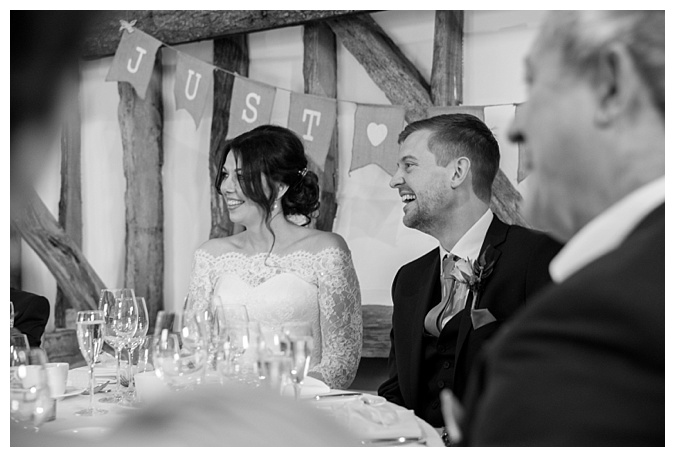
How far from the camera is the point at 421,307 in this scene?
2.39 m

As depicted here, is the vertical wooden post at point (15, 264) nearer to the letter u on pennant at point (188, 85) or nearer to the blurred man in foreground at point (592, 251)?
the letter u on pennant at point (188, 85)

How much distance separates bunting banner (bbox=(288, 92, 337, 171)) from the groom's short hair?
0.99 metres

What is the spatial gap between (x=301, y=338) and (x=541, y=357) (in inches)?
35.9

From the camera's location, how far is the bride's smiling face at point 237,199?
308 cm

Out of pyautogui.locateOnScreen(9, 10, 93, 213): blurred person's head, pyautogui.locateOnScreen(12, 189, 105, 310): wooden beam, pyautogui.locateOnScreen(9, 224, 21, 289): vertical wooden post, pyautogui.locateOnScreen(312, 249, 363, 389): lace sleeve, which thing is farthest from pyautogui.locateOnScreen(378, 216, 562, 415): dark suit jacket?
pyautogui.locateOnScreen(9, 224, 21, 289): vertical wooden post

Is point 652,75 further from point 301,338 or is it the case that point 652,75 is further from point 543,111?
point 301,338

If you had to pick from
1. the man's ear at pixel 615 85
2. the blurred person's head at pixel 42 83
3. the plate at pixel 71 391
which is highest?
the man's ear at pixel 615 85

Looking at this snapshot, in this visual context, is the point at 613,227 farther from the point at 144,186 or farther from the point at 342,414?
the point at 144,186

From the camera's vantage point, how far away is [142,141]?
4.11 metres

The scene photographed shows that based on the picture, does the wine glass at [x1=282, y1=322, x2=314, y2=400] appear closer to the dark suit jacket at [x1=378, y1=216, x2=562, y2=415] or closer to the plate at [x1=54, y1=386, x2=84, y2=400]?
the plate at [x1=54, y1=386, x2=84, y2=400]

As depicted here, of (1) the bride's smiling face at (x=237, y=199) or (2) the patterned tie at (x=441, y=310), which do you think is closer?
(2) the patterned tie at (x=441, y=310)

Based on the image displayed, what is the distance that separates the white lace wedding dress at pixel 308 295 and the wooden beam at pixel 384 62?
884 millimetres

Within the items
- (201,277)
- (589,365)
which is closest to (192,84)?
(201,277)

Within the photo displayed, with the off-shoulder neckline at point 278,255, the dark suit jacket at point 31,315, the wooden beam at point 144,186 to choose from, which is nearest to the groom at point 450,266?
the off-shoulder neckline at point 278,255
